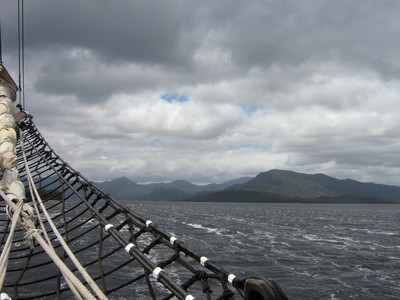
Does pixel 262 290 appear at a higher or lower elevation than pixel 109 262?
higher

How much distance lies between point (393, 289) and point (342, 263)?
6.88 meters

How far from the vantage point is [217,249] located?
29141mm

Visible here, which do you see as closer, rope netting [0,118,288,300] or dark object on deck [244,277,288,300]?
dark object on deck [244,277,288,300]

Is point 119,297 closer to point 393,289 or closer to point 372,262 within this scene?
point 393,289

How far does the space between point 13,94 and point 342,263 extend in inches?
973

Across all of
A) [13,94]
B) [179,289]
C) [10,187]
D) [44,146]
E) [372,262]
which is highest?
[13,94]

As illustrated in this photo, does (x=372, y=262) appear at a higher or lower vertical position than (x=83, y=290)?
lower

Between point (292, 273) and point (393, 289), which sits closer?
point (393, 289)

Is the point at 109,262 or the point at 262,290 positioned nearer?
the point at 262,290

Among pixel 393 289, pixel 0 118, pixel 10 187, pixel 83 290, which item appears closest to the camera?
pixel 83 290

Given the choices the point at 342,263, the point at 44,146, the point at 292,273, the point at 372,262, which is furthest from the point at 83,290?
the point at 372,262

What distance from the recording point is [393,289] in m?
18.8

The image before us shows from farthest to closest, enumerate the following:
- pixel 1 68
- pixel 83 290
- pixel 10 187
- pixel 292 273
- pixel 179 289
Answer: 1. pixel 292 273
2. pixel 1 68
3. pixel 10 187
4. pixel 179 289
5. pixel 83 290

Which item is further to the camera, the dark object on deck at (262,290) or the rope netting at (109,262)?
the rope netting at (109,262)
